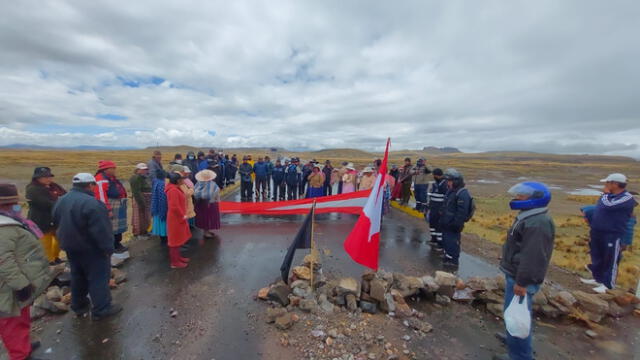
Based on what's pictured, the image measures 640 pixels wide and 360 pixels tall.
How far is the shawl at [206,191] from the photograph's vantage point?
7.30 metres

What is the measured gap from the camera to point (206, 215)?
7688mm

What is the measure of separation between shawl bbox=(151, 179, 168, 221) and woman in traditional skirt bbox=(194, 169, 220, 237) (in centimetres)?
80

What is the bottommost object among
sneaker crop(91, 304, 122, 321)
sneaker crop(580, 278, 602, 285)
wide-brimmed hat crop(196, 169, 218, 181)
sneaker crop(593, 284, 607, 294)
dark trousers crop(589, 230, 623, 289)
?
sneaker crop(580, 278, 602, 285)

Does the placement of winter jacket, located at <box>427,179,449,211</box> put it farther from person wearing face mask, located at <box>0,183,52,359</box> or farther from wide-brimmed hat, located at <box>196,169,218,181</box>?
person wearing face mask, located at <box>0,183,52,359</box>

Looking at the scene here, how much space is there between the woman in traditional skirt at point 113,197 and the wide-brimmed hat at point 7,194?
3227 millimetres

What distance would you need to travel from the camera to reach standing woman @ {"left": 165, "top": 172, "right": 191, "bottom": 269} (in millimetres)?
5684

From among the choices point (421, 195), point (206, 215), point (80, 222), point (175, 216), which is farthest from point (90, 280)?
point (421, 195)

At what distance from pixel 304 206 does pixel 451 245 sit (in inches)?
213

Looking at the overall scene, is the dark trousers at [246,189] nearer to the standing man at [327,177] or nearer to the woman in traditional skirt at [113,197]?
the standing man at [327,177]

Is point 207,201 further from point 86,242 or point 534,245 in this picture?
point 534,245

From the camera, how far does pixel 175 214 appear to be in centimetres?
580

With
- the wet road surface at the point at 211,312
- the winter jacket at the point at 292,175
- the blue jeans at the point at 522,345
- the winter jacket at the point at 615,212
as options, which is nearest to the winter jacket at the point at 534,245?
the blue jeans at the point at 522,345

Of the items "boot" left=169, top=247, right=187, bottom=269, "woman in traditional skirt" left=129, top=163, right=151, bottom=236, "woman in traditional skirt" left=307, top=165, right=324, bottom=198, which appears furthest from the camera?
"woman in traditional skirt" left=307, top=165, right=324, bottom=198

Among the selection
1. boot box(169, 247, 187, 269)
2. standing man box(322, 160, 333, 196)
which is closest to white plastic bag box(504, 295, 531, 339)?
boot box(169, 247, 187, 269)
